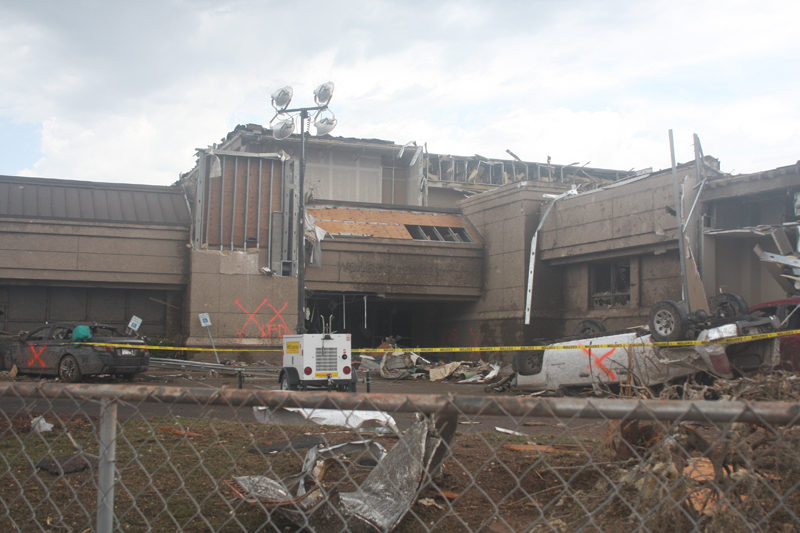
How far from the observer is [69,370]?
15.4m

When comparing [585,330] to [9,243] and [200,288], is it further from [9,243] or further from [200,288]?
[9,243]

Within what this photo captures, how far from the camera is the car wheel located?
49.8ft

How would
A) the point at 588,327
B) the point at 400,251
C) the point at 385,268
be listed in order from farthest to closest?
the point at 400,251 → the point at 385,268 → the point at 588,327

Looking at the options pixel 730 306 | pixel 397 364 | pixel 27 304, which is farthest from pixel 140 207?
pixel 730 306

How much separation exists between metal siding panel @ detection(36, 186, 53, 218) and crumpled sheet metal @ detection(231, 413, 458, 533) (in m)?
21.5

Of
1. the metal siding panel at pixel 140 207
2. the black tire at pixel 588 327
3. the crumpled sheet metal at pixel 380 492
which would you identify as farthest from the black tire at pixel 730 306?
the metal siding panel at pixel 140 207

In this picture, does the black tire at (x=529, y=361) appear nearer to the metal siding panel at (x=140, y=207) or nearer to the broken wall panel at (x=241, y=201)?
the broken wall panel at (x=241, y=201)

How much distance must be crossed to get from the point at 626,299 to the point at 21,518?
20063 millimetres

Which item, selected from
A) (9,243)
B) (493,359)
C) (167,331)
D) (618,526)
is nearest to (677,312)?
(618,526)

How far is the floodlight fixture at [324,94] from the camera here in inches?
682

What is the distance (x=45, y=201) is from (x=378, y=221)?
11944mm

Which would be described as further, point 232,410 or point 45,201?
point 45,201

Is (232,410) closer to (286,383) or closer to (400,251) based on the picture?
(286,383)

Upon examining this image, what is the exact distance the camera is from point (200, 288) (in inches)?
869
